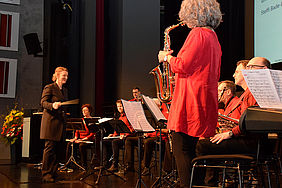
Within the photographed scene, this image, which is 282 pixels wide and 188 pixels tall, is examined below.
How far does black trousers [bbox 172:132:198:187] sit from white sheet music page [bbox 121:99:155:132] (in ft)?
3.81

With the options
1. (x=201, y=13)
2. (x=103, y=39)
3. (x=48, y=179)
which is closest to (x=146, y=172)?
(x=48, y=179)

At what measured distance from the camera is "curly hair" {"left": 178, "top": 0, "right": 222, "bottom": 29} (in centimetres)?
245

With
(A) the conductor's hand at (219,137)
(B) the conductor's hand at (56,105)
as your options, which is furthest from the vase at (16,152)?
(A) the conductor's hand at (219,137)

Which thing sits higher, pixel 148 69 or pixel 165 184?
pixel 148 69

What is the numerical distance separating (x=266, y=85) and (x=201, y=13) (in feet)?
2.90

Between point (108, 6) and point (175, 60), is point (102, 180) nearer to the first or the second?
point (175, 60)

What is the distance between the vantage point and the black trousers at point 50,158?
5076 mm

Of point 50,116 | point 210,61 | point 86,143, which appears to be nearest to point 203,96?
point 210,61

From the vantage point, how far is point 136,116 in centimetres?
361

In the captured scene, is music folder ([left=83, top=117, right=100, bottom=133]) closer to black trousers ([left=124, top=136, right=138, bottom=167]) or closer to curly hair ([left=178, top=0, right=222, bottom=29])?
black trousers ([left=124, top=136, right=138, bottom=167])

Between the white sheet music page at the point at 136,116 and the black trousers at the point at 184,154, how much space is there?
1.16 meters

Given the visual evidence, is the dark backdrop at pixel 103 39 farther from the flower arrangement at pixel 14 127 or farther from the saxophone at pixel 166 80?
the saxophone at pixel 166 80

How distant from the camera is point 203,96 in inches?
93.7

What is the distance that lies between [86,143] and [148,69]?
216 centimetres
